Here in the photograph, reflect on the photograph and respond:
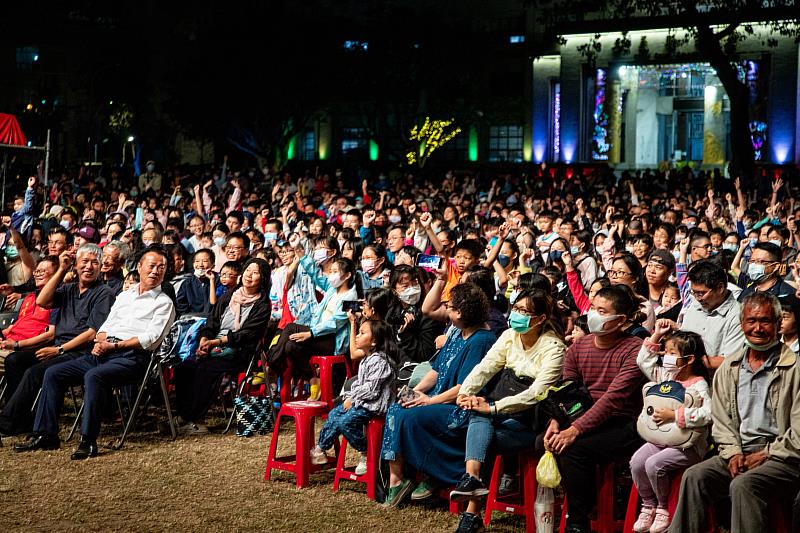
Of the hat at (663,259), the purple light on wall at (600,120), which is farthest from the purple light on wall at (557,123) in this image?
the hat at (663,259)

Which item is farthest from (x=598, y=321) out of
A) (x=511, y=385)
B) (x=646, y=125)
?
(x=646, y=125)

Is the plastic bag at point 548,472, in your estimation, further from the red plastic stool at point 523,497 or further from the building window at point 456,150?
the building window at point 456,150

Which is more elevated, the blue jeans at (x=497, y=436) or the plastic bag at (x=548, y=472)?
the blue jeans at (x=497, y=436)

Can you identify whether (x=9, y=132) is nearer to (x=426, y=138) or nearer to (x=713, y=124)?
(x=426, y=138)

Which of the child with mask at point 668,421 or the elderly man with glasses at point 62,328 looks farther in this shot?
the elderly man with glasses at point 62,328

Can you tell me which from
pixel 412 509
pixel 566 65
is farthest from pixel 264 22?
pixel 412 509

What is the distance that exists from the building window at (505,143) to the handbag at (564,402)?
127ft

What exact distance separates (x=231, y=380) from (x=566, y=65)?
97.7 feet

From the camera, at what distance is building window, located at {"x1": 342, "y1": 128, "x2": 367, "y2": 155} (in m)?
47.4

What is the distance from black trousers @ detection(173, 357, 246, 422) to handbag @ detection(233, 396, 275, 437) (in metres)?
0.31

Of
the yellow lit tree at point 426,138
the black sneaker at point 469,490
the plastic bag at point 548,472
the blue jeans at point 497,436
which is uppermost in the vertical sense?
the yellow lit tree at point 426,138

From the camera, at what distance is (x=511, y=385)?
Result: 6.04 m

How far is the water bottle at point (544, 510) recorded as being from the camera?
5613 mm

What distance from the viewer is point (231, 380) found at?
916 cm
